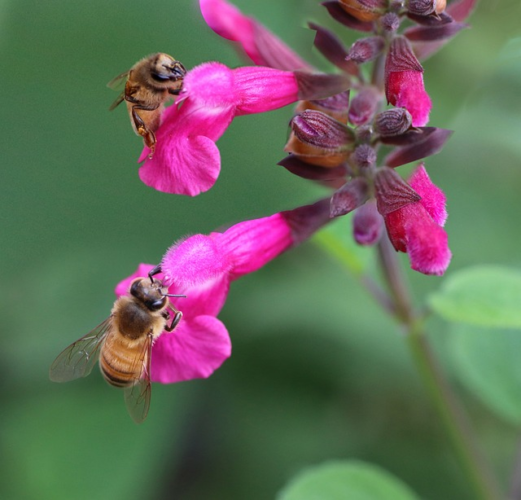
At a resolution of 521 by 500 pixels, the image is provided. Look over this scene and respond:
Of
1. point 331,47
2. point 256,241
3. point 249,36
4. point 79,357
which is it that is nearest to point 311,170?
point 256,241

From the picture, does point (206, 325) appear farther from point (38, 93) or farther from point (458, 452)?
point (38, 93)

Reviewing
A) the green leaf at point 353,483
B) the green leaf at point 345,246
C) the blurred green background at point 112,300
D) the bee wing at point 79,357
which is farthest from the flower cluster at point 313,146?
the blurred green background at point 112,300

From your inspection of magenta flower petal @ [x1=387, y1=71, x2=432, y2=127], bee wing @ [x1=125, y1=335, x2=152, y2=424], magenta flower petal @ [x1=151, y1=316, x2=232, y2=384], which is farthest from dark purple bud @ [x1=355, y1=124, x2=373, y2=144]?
bee wing @ [x1=125, y1=335, x2=152, y2=424]

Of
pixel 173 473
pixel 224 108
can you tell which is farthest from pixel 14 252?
pixel 224 108

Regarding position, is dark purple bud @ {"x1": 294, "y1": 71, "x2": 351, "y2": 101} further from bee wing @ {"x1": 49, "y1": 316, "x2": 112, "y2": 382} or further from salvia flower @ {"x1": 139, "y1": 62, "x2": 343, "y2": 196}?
bee wing @ {"x1": 49, "y1": 316, "x2": 112, "y2": 382}

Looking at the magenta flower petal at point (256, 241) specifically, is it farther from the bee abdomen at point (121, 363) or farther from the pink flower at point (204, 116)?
the bee abdomen at point (121, 363)

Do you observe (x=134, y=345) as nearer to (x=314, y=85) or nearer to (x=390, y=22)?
(x=314, y=85)
